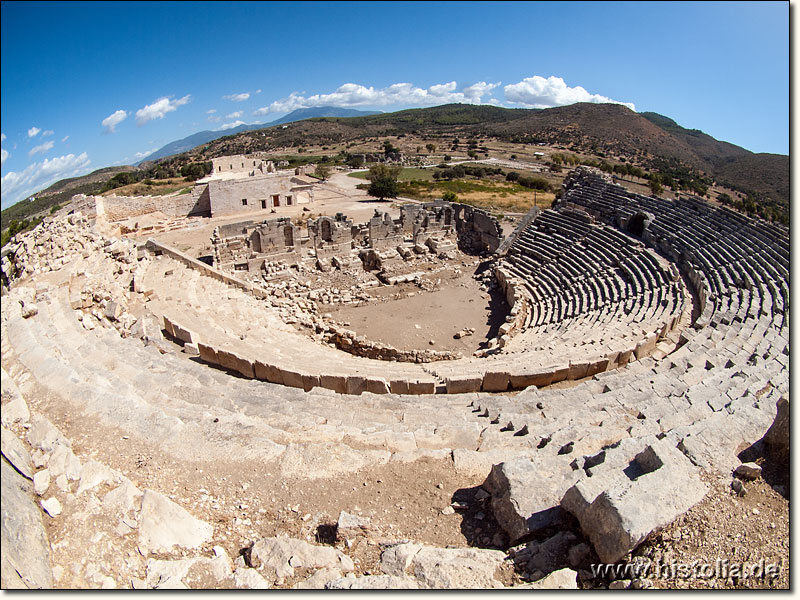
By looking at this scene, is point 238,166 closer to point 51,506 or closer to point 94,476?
point 94,476

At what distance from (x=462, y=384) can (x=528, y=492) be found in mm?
5615

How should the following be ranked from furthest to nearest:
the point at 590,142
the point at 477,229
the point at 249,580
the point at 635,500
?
the point at 590,142 → the point at 477,229 → the point at 635,500 → the point at 249,580

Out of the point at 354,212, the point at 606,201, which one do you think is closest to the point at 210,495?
the point at 606,201

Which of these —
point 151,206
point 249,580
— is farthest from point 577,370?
point 151,206

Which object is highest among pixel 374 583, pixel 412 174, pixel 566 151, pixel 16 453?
pixel 566 151

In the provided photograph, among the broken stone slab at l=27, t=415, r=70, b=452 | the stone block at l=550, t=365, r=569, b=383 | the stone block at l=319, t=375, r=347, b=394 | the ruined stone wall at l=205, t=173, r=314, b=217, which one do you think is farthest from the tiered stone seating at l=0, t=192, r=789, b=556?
the ruined stone wall at l=205, t=173, r=314, b=217

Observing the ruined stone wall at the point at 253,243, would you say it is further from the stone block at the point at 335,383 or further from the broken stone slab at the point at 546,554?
the broken stone slab at the point at 546,554

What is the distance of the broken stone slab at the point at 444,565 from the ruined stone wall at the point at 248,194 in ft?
110

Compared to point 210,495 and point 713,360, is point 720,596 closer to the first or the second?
point 210,495

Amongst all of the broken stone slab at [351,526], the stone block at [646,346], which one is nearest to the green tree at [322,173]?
the stone block at [646,346]

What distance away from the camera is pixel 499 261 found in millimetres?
24500

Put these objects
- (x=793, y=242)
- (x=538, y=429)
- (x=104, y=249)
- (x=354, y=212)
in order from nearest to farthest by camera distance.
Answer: (x=793, y=242) → (x=538, y=429) → (x=104, y=249) → (x=354, y=212)

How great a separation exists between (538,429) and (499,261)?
56.1 ft

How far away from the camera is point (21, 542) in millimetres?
Answer: 4289
